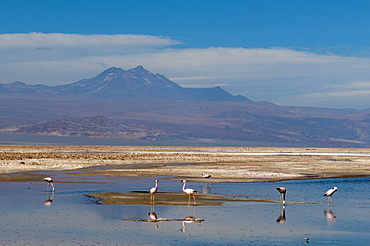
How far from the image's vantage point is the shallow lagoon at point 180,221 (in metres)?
22.7

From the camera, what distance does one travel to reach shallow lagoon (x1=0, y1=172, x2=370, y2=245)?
2270 cm

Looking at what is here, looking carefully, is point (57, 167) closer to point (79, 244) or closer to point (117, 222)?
point (117, 222)

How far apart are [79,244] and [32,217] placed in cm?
A: 624

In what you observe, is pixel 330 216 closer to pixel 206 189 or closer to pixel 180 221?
pixel 180 221

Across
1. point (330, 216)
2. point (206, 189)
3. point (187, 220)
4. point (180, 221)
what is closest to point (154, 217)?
point (180, 221)

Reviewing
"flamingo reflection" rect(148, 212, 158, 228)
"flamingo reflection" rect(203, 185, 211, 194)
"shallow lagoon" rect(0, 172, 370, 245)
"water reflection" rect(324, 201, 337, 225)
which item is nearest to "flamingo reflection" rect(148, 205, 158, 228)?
"flamingo reflection" rect(148, 212, 158, 228)

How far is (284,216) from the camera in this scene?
28.6m

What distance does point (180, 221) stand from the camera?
2667 cm

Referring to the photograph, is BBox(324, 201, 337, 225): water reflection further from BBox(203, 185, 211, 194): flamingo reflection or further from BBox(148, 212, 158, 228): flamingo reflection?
BBox(203, 185, 211, 194): flamingo reflection

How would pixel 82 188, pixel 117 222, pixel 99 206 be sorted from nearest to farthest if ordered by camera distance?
pixel 117 222, pixel 99 206, pixel 82 188

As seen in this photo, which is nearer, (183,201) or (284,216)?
(284,216)

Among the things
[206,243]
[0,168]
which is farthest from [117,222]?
[0,168]

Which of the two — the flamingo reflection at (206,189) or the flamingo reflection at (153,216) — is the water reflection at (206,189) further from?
the flamingo reflection at (153,216)

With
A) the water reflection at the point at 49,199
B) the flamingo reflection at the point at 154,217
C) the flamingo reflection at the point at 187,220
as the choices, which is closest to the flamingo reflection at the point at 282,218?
the flamingo reflection at the point at 187,220
